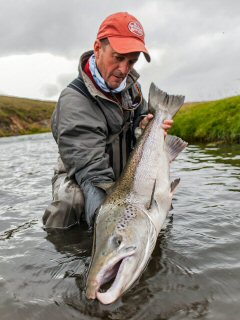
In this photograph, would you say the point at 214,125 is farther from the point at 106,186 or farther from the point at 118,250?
the point at 118,250

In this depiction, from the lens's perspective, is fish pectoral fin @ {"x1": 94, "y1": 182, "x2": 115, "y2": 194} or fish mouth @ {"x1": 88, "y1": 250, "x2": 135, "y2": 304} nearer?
fish mouth @ {"x1": 88, "y1": 250, "x2": 135, "y2": 304}

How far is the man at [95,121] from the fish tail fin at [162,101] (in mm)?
183

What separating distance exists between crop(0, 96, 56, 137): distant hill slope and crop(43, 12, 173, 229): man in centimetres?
8866

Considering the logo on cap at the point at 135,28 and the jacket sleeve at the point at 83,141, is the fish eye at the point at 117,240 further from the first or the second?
the logo on cap at the point at 135,28

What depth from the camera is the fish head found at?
2930 mm

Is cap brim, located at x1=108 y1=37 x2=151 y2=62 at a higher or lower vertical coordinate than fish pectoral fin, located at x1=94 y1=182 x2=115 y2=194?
higher

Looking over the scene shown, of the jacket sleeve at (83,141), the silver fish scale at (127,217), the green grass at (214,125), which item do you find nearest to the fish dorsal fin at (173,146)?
the jacket sleeve at (83,141)

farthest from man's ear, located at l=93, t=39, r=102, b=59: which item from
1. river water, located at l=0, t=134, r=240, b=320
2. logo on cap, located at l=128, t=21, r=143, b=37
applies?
river water, located at l=0, t=134, r=240, b=320

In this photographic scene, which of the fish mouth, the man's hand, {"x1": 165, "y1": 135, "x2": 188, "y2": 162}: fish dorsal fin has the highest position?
the man's hand

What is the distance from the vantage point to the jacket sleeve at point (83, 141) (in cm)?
447

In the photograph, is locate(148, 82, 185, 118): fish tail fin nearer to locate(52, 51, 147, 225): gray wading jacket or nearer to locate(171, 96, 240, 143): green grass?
locate(52, 51, 147, 225): gray wading jacket

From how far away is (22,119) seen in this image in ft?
362

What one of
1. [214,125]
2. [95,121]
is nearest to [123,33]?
[95,121]

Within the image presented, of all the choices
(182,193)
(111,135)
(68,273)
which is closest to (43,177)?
(182,193)
